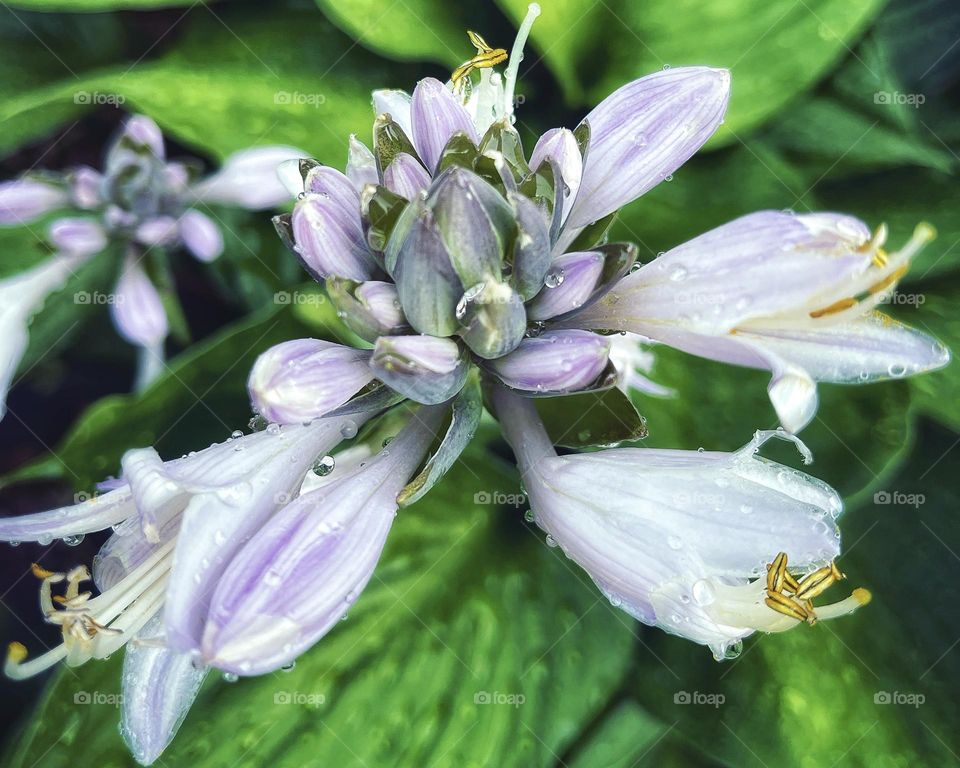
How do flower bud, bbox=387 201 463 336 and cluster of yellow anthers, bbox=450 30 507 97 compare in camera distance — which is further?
cluster of yellow anthers, bbox=450 30 507 97

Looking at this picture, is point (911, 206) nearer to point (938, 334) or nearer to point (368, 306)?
point (938, 334)

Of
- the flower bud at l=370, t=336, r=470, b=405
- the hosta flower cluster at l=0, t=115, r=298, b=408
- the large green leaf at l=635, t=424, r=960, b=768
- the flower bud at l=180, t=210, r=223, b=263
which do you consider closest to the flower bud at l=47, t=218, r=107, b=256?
the hosta flower cluster at l=0, t=115, r=298, b=408

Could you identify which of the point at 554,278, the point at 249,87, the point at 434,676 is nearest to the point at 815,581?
the point at 554,278

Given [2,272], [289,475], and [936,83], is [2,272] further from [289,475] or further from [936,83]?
[936,83]

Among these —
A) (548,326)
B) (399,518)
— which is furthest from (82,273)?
(548,326)

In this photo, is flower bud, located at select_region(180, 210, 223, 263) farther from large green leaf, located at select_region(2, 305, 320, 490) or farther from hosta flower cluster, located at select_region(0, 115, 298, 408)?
large green leaf, located at select_region(2, 305, 320, 490)

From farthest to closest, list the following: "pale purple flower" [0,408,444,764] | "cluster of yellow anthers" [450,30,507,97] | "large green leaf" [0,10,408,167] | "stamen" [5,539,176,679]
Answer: "large green leaf" [0,10,408,167] < "cluster of yellow anthers" [450,30,507,97] < "stamen" [5,539,176,679] < "pale purple flower" [0,408,444,764]
